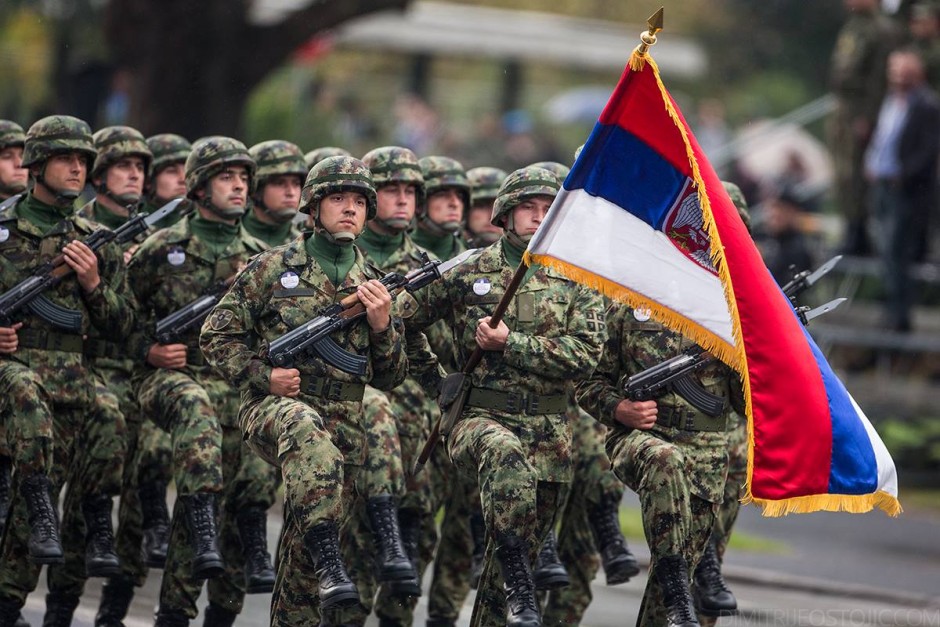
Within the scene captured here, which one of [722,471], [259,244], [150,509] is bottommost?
[150,509]

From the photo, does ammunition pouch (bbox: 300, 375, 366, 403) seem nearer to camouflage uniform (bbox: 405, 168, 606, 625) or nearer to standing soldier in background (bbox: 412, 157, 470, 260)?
camouflage uniform (bbox: 405, 168, 606, 625)

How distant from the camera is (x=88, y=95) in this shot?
2225 cm

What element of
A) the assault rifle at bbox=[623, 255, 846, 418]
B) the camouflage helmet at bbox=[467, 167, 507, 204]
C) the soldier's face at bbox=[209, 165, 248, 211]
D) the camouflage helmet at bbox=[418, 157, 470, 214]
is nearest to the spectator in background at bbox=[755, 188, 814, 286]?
the camouflage helmet at bbox=[467, 167, 507, 204]

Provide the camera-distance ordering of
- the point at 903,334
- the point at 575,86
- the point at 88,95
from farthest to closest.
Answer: the point at 575,86 < the point at 88,95 < the point at 903,334

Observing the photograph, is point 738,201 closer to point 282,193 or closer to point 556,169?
point 556,169

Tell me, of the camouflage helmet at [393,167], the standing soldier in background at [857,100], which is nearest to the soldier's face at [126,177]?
the camouflage helmet at [393,167]

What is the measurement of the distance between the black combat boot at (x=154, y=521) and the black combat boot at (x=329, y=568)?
164 cm

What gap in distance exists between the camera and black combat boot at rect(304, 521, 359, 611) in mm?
8797

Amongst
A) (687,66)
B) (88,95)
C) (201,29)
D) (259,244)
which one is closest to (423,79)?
(687,66)

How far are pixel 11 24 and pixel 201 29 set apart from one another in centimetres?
1611

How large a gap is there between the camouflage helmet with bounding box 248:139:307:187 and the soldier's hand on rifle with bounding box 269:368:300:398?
208 centimetres

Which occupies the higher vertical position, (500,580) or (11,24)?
(11,24)

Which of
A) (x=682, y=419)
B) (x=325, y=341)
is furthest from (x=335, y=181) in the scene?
(x=682, y=419)

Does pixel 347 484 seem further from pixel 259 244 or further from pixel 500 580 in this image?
pixel 259 244
